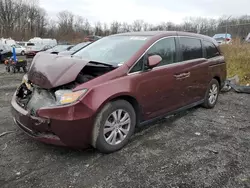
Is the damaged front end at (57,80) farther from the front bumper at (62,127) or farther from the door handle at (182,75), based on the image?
the door handle at (182,75)

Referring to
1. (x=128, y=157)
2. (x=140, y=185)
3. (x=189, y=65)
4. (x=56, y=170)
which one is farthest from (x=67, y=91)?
(x=189, y=65)

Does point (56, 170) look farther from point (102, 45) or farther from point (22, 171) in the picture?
point (102, 45)

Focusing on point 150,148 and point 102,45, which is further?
point 102,45

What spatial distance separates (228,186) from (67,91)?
2.14m

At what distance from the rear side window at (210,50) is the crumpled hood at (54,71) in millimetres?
2939

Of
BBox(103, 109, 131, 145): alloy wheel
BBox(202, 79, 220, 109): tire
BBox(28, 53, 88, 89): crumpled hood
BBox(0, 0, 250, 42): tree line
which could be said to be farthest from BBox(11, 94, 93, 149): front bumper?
BBox(0, 0, 250, 42): tree line

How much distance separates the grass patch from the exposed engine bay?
6.59 m

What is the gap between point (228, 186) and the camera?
2.53 m

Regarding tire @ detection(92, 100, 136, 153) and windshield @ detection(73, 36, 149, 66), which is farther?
windshield @ detection(73, 36, 149, 66)

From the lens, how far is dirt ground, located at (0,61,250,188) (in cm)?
258

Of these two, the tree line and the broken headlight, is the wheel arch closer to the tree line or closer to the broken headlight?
the broken headlight

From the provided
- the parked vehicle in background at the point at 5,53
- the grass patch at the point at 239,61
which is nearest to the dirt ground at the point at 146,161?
the grass patch at the point at 239,61

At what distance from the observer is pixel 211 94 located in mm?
5238

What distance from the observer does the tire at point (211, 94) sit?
510 centimetres
